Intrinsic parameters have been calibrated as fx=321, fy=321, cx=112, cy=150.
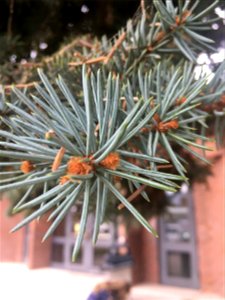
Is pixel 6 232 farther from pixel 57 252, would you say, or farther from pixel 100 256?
pixel 100 256

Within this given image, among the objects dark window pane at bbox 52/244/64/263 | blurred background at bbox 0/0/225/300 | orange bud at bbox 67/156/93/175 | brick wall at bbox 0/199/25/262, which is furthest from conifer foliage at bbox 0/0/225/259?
dark window pane at bbox 52/244/64/263

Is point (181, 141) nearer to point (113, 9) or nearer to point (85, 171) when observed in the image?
point (85, 171)

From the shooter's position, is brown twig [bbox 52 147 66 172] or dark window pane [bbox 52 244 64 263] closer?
brown twig [bbox 52 147 66 172]

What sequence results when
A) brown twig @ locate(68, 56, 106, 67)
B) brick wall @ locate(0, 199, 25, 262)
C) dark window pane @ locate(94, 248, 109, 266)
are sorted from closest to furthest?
brown twig @ locate(68, 56, 106, 67), brick wall @ locate(0, 199, 25, 262), dark window pane @ locate(94, 248, 109, 266)

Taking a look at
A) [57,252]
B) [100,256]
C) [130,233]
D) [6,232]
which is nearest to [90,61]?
[6,232]

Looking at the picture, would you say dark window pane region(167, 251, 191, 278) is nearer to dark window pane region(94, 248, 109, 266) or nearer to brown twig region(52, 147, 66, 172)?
dark window pane region(94, 248, 109, 266)

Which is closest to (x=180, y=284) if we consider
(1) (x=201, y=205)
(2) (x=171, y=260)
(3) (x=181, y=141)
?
(2) (x=171, y=260)
